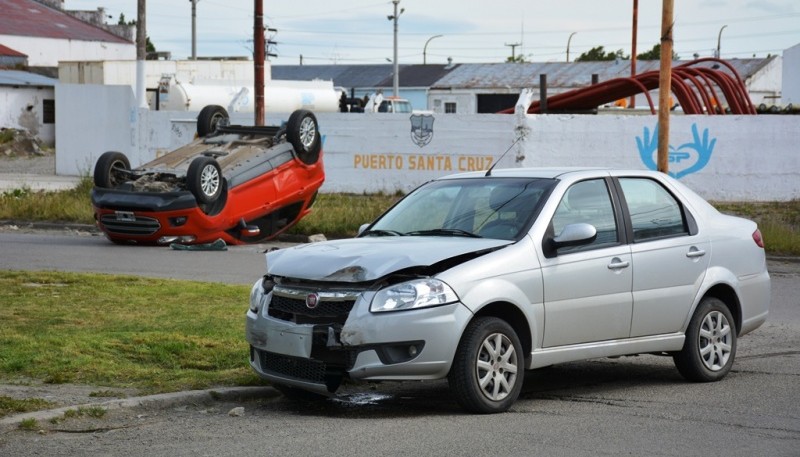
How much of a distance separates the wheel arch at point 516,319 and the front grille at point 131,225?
39.7ft

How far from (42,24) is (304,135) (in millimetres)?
55616

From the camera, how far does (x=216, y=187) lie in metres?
19.3

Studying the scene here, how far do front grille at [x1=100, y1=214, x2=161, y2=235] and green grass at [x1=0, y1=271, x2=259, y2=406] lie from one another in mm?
5269

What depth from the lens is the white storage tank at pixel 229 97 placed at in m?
36.1

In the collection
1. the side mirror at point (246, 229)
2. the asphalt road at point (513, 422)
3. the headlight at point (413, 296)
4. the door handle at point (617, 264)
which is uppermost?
the door handle at point (617, 264)

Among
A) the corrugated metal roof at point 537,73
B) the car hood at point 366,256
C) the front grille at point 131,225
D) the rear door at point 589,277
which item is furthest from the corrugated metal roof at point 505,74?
the car hood at point 366,256

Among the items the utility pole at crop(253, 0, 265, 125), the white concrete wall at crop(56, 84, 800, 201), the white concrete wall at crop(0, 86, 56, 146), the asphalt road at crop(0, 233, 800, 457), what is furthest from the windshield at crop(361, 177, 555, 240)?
the white concrete wall at crop(0, 86, 56, 146)

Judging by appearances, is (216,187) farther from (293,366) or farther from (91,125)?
(91,125)

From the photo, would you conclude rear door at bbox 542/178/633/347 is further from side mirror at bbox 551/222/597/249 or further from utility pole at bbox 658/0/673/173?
utility pole at bbox 658/0/673/173

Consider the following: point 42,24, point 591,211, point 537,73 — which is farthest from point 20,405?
point 42,24

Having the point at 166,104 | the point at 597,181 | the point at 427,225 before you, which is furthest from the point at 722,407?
the point at 166,104

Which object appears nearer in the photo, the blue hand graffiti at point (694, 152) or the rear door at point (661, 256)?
the rear door at point (661, 256)

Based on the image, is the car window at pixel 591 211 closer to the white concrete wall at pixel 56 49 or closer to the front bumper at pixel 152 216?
the front bumper at pixel 152 216

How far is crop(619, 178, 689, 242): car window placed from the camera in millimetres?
8734
